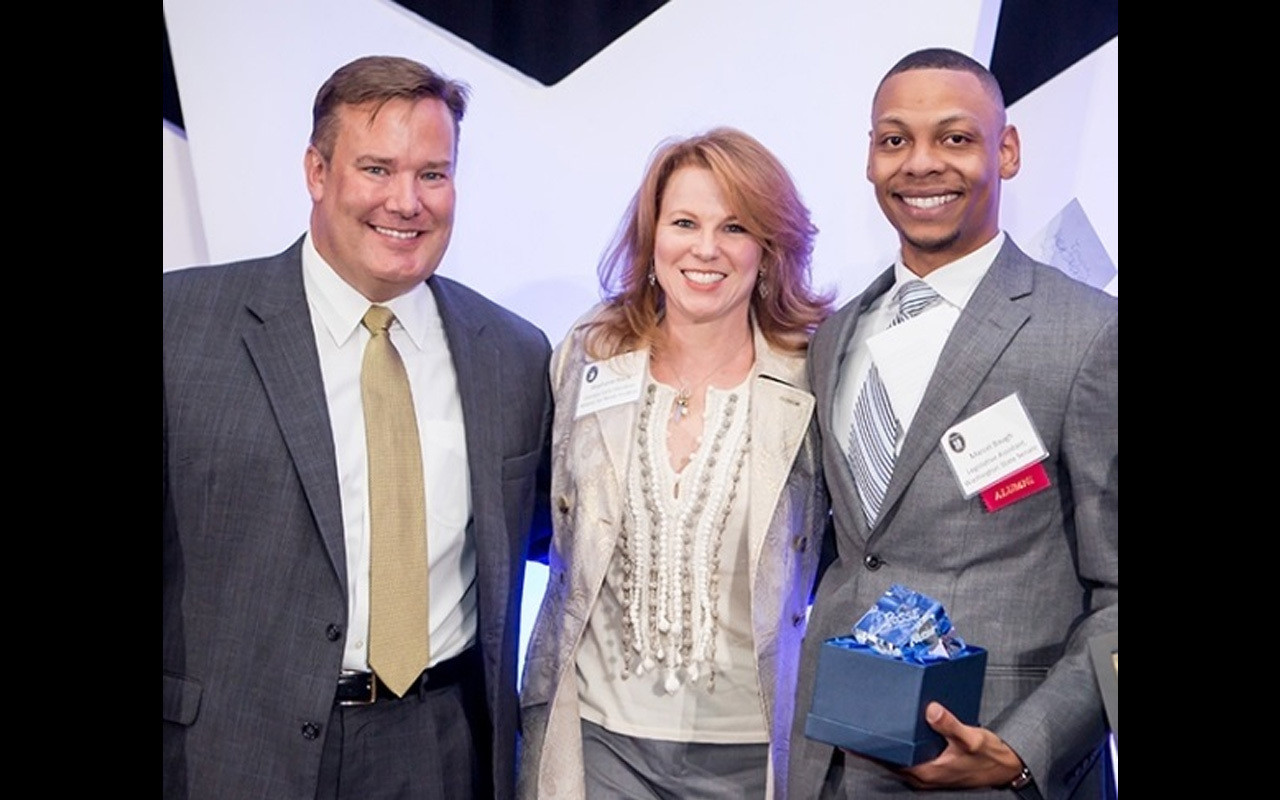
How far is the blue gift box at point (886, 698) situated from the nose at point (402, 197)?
1233 millimetres

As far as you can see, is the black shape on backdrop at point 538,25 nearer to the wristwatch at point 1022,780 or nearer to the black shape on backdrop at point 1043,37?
the black shape on backdrop at point 1043,37

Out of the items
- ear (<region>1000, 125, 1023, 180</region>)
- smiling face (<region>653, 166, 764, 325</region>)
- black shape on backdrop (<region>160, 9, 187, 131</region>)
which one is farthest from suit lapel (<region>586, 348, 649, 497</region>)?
black shape on backdrop (<region>160, 9, 187, 131</region>)

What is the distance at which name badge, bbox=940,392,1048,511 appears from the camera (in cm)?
266

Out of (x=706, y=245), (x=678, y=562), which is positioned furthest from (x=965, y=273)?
(x=678, y=562)

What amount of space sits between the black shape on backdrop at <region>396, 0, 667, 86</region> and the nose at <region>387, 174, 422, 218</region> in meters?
0.60

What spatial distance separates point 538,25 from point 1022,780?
2.02 metres

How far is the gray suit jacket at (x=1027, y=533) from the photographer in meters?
2.64

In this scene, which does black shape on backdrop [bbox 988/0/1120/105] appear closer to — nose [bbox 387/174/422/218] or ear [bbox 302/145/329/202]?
nose [bbox 387/174/422/218]

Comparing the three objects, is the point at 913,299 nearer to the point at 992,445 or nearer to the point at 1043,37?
the point at 992,445

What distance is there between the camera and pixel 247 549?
2812 mm

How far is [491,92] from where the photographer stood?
3457 millimetres
